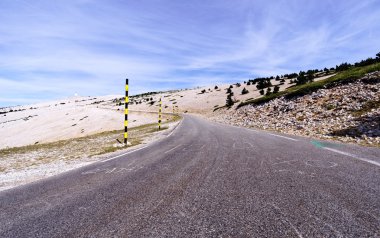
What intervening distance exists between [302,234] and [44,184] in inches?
205

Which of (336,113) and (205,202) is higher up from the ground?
(336,113)

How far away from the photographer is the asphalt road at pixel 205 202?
324 cm

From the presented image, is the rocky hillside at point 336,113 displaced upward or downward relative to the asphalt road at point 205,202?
upward

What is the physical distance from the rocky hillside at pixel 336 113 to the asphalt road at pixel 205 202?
314 inches

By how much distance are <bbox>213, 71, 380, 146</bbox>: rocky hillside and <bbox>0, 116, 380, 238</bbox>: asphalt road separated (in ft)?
26.2

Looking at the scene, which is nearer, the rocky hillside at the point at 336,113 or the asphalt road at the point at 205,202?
the asphalt road at the point at 205,202

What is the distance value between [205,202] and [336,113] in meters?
18.5

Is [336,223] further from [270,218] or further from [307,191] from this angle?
[307,191]

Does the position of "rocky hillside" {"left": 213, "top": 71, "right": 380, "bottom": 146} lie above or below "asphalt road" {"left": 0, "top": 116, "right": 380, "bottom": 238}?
above

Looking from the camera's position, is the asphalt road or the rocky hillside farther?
the rocky hillside

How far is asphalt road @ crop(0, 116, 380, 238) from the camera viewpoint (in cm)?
324

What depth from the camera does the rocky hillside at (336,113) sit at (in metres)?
14.0

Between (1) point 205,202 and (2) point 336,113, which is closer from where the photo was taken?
(1) point 205,202

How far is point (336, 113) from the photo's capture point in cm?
1939
